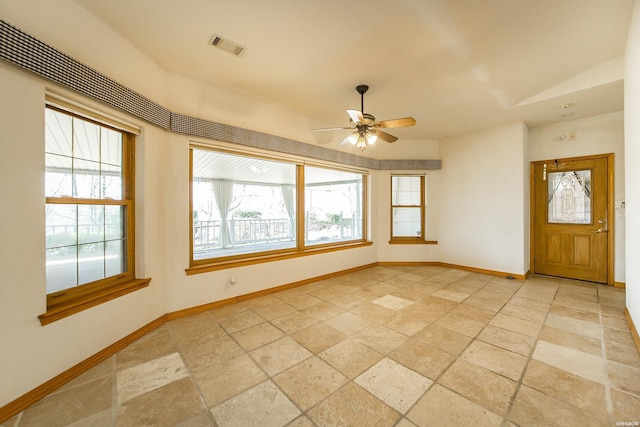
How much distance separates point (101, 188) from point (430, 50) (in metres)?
3.48

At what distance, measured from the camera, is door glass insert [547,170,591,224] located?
4340 millimetres

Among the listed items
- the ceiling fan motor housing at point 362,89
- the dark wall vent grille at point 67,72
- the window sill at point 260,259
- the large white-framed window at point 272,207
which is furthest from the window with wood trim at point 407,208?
the dark wall vent grille at point 67,72

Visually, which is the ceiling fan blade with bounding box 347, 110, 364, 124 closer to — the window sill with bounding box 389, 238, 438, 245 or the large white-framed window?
the large white-framed window

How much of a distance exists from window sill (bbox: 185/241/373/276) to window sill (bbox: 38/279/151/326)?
1.90 feet

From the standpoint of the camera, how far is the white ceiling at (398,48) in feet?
6.74

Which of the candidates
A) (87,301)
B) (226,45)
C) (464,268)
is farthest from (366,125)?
(464,268)

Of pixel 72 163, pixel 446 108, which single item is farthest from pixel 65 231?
pixel 446 108

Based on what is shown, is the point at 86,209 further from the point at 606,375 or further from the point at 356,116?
the point at 606,375

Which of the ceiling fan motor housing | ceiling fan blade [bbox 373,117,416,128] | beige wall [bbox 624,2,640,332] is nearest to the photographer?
beige wall [bbox 624,2,640,332]

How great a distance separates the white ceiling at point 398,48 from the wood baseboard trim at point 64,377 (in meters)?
2.85

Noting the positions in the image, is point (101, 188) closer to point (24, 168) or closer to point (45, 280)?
point (24, 168)

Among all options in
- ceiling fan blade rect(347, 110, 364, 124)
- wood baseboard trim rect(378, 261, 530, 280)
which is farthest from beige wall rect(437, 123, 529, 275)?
ceiling fan blade rect(347, 110, 364, 124)

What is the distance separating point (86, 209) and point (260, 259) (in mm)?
2029

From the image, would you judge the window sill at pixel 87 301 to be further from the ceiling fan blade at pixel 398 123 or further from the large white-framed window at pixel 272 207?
the ceiling fan blade at pixel 398 123
